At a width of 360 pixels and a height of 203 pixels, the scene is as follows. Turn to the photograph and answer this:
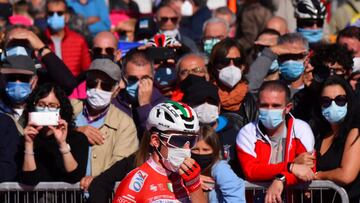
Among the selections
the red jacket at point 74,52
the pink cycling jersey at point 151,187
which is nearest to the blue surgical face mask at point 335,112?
the pink cycling jersey at point 151,187

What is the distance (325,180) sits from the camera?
36.9 ft

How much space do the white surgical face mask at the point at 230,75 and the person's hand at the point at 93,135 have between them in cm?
163

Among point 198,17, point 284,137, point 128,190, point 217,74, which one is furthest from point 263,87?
point 198,17

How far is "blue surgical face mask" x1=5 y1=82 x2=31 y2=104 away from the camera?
12500 millimetres

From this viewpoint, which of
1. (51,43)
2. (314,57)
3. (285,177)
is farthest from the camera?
(51,43)

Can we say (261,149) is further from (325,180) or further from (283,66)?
(283,66)

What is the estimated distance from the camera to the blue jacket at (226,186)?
35.9 feet

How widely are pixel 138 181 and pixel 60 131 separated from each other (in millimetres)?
1712

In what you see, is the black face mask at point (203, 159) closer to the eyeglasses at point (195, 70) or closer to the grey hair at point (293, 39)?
the eyeglasses at point (195, 70)

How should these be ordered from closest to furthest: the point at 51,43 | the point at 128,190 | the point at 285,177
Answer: the point at 128,190, the point at 285,177, the point at 51,43

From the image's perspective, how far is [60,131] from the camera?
11359mm

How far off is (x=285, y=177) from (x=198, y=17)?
6498 millimetres

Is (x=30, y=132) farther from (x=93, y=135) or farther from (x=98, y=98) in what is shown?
(x=98, y=98)

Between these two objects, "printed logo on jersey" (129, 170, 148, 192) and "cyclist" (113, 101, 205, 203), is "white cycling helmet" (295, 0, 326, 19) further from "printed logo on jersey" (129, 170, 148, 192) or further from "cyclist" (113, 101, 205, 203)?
"printed logo on jersey" (129, 170, 148, 192)
